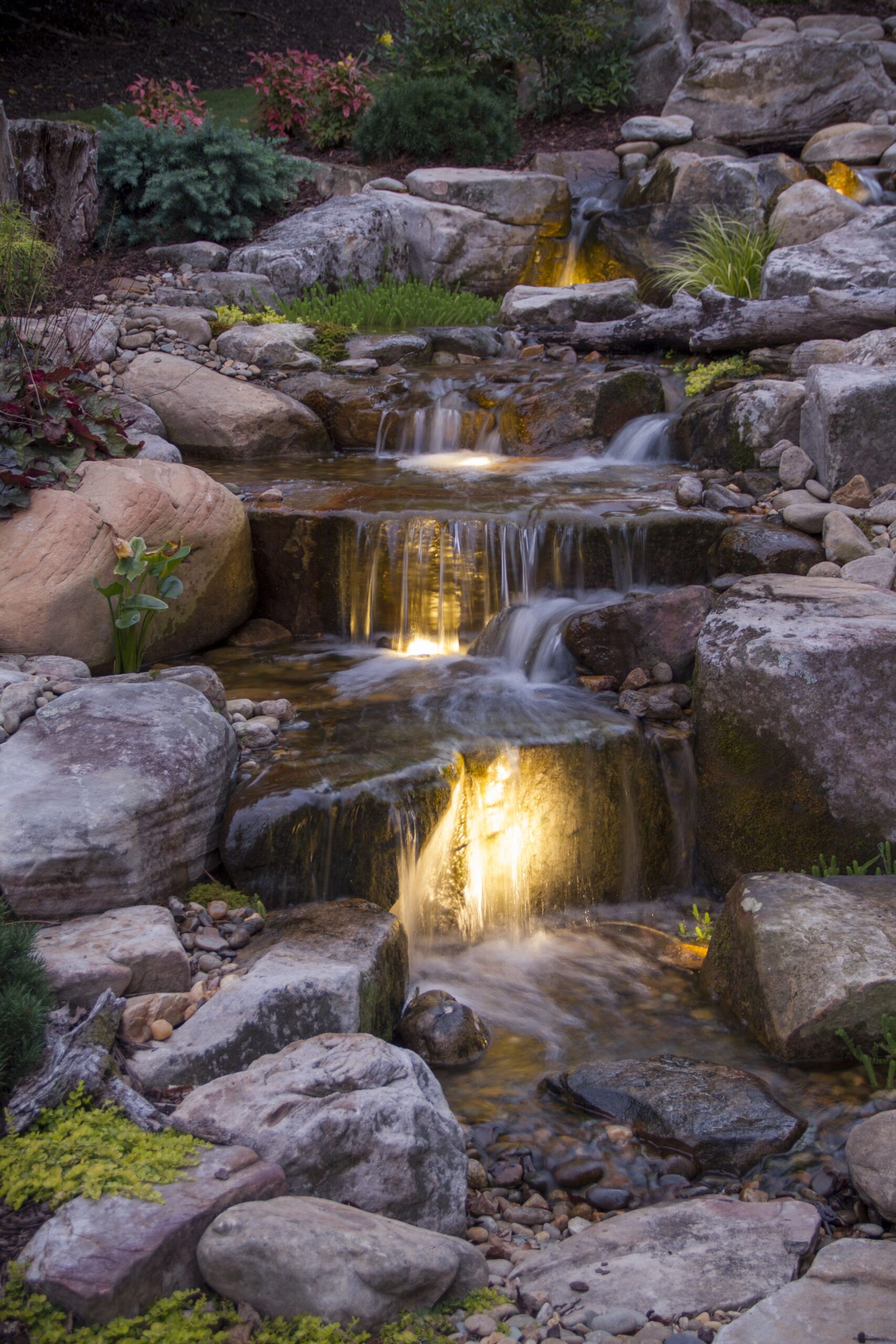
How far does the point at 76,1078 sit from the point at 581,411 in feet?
20.8

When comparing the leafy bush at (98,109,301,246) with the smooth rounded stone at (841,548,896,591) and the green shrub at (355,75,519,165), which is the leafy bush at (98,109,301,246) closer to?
the green shrub at (355,75,519,165)

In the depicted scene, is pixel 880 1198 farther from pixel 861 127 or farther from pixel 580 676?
pixel 861 127

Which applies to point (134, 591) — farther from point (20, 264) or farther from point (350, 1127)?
point (20, 264)

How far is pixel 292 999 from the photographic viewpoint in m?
3.02

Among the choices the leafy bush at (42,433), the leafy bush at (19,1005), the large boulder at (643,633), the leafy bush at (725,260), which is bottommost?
the leafy bush at (19,1005)

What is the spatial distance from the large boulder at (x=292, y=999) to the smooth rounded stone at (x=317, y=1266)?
672 mm

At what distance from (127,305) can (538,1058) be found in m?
7.71

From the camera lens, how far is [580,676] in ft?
17.2

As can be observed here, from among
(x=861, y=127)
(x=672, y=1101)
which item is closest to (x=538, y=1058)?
(x=672, y=1101)

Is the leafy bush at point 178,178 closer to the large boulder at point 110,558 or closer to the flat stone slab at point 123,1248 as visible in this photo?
the large boulder at point 110,558

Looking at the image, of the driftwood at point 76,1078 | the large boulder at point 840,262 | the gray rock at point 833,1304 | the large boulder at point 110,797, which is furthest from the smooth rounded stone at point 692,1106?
the large boulder at point 840,262

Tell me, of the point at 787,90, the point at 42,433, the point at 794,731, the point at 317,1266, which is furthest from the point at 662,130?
the point at 317,1266

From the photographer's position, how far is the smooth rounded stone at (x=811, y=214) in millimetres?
9383

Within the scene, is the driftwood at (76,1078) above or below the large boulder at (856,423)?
below
